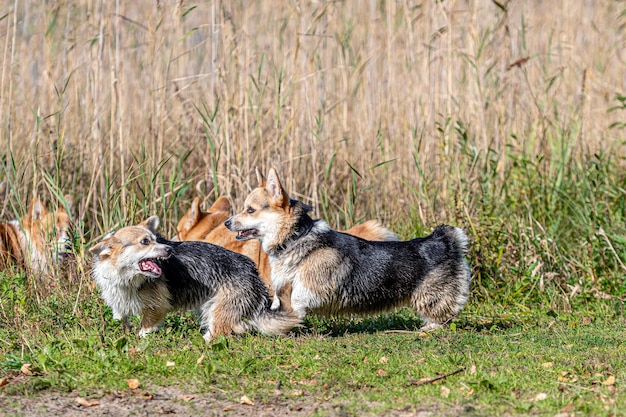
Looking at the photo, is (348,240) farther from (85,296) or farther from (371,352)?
(85,296)

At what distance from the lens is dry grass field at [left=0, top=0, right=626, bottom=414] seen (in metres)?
7.67

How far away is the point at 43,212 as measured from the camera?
24.7 feet

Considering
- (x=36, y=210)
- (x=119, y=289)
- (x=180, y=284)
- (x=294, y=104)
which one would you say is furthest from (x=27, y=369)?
(x=294, y=104)

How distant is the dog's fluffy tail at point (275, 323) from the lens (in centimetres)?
606

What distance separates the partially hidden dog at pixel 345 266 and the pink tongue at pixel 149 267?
0.84m

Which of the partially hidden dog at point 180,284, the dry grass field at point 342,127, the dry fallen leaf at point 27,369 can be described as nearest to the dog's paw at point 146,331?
the partially hidden dog at point 180,284

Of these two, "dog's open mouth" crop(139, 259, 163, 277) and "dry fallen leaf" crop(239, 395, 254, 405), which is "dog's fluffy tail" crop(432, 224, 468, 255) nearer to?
"dog's open mouth" crop(139, 259, 163, 277)

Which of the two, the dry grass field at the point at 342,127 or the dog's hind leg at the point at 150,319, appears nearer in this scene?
the dog's hind leg at the point at 150,319

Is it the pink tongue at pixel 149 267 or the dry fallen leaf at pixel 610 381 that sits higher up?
the pink tongue at pixel 149 267

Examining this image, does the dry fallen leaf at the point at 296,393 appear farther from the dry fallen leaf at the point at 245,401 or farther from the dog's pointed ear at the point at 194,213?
the dog's pointed ear at the point at 194,213

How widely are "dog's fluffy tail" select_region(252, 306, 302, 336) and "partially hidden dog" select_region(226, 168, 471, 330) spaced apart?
212 mm

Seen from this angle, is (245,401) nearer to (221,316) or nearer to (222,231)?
(221,316)

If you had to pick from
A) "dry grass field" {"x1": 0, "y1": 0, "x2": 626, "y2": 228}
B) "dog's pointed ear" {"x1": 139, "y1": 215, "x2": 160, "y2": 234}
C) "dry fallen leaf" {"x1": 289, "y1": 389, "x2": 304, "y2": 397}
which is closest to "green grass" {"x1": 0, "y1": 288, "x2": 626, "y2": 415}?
"dry fallen leaf" {"x1": 289, "y1": 389, "x2": 304, "y2": 397}

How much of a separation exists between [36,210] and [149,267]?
2135 millimetres
